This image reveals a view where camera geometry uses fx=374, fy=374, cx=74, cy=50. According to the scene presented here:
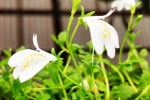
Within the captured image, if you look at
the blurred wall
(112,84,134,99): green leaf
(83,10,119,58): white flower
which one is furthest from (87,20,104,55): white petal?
the blurred wall

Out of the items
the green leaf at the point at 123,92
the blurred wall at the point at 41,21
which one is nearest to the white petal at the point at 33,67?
the green leaf at the point at 123,92

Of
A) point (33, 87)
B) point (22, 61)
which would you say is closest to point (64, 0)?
point (33, 87)

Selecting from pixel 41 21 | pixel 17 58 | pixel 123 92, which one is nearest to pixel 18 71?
pixel 17 58

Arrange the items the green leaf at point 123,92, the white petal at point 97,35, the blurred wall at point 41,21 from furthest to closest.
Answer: the blurred wall at point 41,21 → the green leaf at point 123,92 → the white petal at point 97,35

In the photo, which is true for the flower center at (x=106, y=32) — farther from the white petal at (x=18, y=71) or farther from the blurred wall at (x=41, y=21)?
the blurred wall at (x=41, y=21)

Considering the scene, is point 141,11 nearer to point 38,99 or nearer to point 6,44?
point 6,44

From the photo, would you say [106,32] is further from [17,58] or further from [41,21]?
[41,21]
